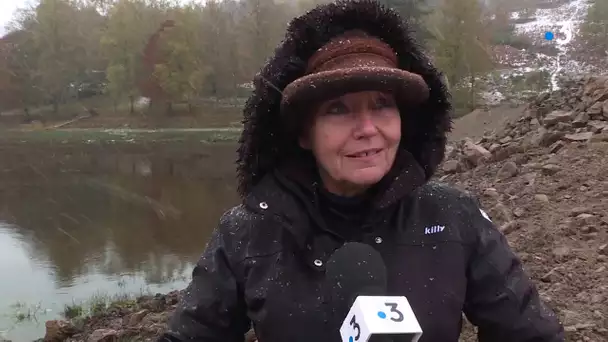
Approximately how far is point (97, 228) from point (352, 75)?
1453 centimetres

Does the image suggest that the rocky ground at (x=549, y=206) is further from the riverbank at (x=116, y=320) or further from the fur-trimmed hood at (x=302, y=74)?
the fur-trimmed hood at (x=302, y=74)

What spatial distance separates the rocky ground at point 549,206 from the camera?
5066mm

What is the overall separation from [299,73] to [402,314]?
110 centimetres

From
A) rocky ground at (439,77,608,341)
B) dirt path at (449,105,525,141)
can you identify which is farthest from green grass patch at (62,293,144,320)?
dirt path at (449,105,525,141)

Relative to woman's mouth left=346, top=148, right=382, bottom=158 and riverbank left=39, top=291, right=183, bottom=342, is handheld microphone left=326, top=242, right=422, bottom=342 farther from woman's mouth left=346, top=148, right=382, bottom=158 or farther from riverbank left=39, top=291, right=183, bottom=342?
riverbank left=39, top=291, right=183, bottom=342

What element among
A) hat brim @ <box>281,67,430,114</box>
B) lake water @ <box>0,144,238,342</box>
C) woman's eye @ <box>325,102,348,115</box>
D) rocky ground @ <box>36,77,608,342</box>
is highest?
hat brim @ <box>281,67,430,114</box>

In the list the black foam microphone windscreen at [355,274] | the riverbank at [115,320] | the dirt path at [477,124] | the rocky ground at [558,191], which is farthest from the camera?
the dirt path at [477,124]

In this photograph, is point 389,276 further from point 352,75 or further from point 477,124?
point 477,124

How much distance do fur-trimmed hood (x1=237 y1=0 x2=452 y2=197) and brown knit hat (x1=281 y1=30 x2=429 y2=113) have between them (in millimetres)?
52

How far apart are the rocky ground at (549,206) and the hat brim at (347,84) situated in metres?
3.04

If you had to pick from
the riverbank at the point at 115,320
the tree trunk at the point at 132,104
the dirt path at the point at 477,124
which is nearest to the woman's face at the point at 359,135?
the riverbank at the point at 115,320

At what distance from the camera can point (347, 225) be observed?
6.70 ft

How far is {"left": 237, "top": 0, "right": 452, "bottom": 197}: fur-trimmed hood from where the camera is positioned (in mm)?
2129

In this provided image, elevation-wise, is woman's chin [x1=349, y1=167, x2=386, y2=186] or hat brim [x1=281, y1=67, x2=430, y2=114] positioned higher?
hat brim [x1=281, y1=67, x2=430, y2=114]
